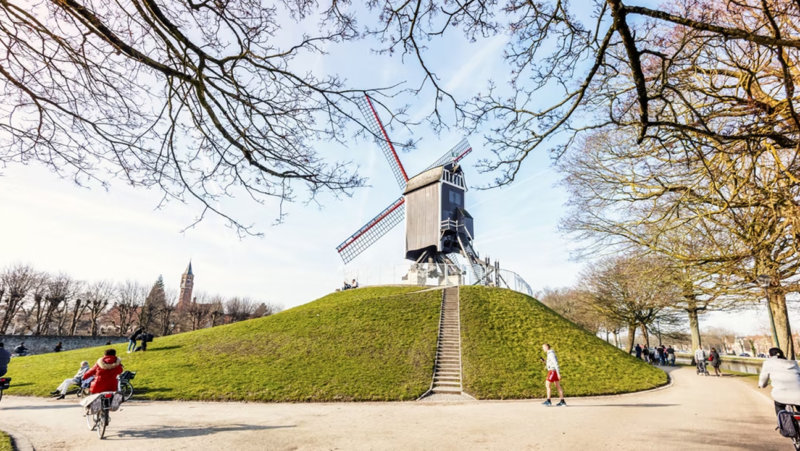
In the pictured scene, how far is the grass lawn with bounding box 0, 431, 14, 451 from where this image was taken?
630 cm

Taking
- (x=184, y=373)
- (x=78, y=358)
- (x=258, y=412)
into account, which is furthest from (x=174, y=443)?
(x=78, y=358)

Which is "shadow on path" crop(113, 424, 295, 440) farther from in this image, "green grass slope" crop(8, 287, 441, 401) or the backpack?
the backpack

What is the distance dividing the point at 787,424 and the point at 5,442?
512 inches

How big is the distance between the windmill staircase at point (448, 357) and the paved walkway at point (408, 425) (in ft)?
5.84

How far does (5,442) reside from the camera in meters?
6.70

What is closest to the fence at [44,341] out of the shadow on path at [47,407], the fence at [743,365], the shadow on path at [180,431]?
the shadow on path at [47,407]

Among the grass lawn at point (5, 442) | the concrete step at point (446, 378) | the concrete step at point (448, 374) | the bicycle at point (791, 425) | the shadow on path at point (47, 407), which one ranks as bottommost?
the shadow on path at point (47, 407)

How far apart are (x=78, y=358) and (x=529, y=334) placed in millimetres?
25288

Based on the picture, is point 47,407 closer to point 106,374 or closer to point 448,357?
point 106,374

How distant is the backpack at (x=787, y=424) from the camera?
6.25 metres

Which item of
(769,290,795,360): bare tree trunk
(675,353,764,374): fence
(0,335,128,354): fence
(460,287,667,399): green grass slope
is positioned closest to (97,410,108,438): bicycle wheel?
(460,287,667,399): green grass slope

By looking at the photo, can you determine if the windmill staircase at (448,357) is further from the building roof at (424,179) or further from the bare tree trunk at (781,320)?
A: the bare tree trunk at (781,320)

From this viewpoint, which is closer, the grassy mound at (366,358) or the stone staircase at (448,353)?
the grassy mound at (366,358)

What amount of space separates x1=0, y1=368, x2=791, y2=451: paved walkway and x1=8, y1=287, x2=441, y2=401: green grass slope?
1771mm
